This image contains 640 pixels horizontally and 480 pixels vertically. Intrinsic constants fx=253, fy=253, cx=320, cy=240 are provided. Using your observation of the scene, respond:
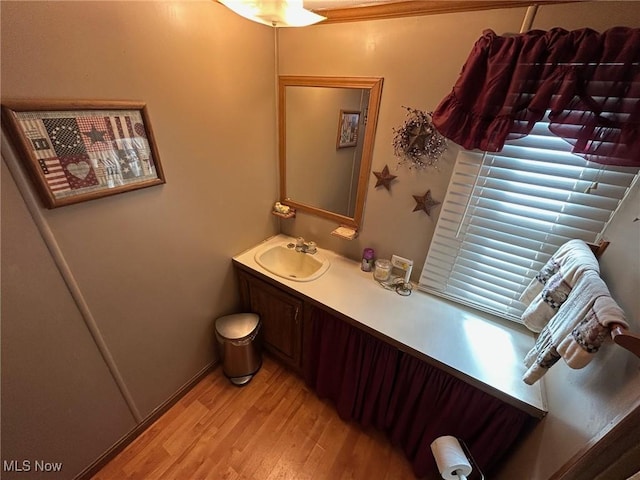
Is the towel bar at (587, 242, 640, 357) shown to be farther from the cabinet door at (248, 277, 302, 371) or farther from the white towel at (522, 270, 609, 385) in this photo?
the cabinet door at (248, 277, 302, 371)

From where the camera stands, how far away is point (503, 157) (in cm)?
106

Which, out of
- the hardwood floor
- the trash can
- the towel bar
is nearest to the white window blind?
the towel bar

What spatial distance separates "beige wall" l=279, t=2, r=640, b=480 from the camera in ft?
2.23

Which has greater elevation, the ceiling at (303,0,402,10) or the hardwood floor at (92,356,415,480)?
the ceiling at (303,0,402,10)

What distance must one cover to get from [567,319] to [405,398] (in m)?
0.84

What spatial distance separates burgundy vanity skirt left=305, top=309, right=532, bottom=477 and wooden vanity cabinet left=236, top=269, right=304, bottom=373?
0.12m

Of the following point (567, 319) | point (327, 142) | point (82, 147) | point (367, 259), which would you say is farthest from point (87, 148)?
point (567, 319)

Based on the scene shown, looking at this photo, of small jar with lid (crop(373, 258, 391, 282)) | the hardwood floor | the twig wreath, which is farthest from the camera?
small jar with lid (crop(373, 258, 391, 282))

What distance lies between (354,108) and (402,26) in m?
0.38

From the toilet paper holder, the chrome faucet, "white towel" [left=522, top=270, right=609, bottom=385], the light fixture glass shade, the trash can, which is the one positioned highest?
the light fixture glass shade

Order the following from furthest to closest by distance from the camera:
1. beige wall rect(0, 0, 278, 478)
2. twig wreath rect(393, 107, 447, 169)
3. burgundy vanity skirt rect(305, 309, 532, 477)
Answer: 1. twig wreath rect(393, 107, 447, 169)
2. burgundy vanity skirt rect(305, 309, 532, 477)
3. beige wall rect(0, 0, 278, 478)

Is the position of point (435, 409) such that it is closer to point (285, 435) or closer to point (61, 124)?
point (285, 435)

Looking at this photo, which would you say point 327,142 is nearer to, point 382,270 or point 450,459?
point 382,270

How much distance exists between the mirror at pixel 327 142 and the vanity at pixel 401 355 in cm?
43
